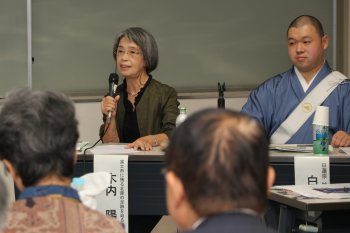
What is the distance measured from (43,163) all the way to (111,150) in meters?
1.60

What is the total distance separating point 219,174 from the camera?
1002mm

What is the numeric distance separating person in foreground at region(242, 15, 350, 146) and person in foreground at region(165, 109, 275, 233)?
2458mm

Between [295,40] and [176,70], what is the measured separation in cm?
102

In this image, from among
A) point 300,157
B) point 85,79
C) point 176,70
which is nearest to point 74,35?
point 85,79

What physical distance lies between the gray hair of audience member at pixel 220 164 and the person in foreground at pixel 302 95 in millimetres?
2456

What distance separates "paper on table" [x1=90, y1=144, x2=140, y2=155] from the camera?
116 inches

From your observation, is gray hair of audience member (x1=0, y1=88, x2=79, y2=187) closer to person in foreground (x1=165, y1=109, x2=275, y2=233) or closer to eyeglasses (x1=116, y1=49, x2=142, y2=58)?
person in foreground (x1=165, y1=109, x2=275, y2=233)

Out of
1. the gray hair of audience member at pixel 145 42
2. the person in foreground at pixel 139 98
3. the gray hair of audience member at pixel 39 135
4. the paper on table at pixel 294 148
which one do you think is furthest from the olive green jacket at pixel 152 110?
the gray hair of audience member at pixel 39 135

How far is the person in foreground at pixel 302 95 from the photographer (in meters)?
3.45

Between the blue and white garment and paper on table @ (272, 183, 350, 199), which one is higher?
the blue and white garment

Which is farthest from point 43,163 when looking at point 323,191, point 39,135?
point 323,191

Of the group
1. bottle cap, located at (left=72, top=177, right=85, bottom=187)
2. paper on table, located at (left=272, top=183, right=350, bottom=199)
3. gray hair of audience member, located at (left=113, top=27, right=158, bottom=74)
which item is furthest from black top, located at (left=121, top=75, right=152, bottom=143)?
bottle cap, located at (left=72, top=177, right=85, bottom=187)

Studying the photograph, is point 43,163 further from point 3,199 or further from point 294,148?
point 294,148

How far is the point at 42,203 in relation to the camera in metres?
1.41
